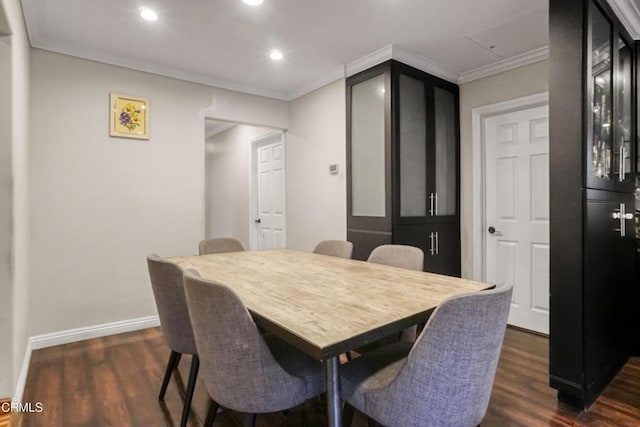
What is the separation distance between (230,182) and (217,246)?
321 cm

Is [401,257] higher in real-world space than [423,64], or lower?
lower

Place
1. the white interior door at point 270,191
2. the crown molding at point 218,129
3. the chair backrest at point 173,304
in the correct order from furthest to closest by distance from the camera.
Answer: the crown molding at point 218,129 → the white interior door at point 270,191 → the chair backrest at point 173,304

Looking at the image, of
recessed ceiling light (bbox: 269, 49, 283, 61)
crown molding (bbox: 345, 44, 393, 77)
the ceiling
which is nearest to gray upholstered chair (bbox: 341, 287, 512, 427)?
the ceiling

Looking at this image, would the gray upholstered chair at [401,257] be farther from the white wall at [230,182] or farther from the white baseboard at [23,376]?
the white wall at [230,182]

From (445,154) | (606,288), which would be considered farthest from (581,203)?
(445,154)

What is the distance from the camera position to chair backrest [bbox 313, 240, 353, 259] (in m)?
2.63

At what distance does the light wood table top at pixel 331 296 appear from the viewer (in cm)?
101

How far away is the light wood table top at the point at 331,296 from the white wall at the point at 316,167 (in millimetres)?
1511

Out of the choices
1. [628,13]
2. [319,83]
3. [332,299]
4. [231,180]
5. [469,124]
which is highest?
[319,83]

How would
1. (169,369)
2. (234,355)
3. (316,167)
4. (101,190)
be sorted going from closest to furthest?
(234,355) → (169,369) → (101,190) → (316,167)

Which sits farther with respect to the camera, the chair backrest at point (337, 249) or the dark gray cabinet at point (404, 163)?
the dark gray cabinet at point (404, 163)

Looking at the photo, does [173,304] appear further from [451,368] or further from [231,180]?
[231,180]
